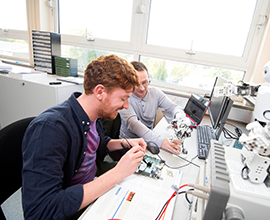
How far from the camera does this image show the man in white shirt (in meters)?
1.36

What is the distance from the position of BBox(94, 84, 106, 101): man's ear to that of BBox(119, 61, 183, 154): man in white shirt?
535 millimetres

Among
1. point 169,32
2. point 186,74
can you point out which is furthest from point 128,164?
point 169,32

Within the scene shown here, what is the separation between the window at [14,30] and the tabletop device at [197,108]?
315cm

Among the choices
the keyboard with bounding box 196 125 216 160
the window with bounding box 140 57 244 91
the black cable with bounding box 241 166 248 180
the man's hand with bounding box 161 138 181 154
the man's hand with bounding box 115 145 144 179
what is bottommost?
the keyboard with bounding box 196 125 216 160

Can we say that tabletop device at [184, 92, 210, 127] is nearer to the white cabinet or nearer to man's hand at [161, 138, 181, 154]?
man's hand at [161, 138, 181, 154]

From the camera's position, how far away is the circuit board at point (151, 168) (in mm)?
841

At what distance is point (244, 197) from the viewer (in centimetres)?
48

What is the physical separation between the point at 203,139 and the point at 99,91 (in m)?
0.92

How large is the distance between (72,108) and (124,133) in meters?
0.84

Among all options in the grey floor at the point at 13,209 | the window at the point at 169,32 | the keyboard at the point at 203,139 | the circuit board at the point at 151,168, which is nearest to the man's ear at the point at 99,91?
the circuit board at the point at 151,168

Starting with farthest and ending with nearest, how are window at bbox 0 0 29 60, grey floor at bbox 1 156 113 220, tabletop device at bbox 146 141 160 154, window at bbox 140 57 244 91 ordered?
window at bbox 0 0 29 60 → window at bbox 140 57 244 91 → grey floor at bbox 1 156 113 220 → tabletop device at bbox 146 141 160 154

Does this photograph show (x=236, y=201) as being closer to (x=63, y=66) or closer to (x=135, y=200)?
(x=135, y=200)

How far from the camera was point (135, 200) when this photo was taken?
0.69 meters

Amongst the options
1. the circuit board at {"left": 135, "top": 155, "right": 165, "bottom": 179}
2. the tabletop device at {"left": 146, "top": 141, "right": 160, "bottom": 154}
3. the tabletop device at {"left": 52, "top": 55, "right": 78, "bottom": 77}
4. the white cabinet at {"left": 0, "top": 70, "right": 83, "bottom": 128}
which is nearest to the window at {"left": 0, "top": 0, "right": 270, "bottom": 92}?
the tabletop device at {"left": 52, "top": 55, "right": 78, "bottom": 77}
